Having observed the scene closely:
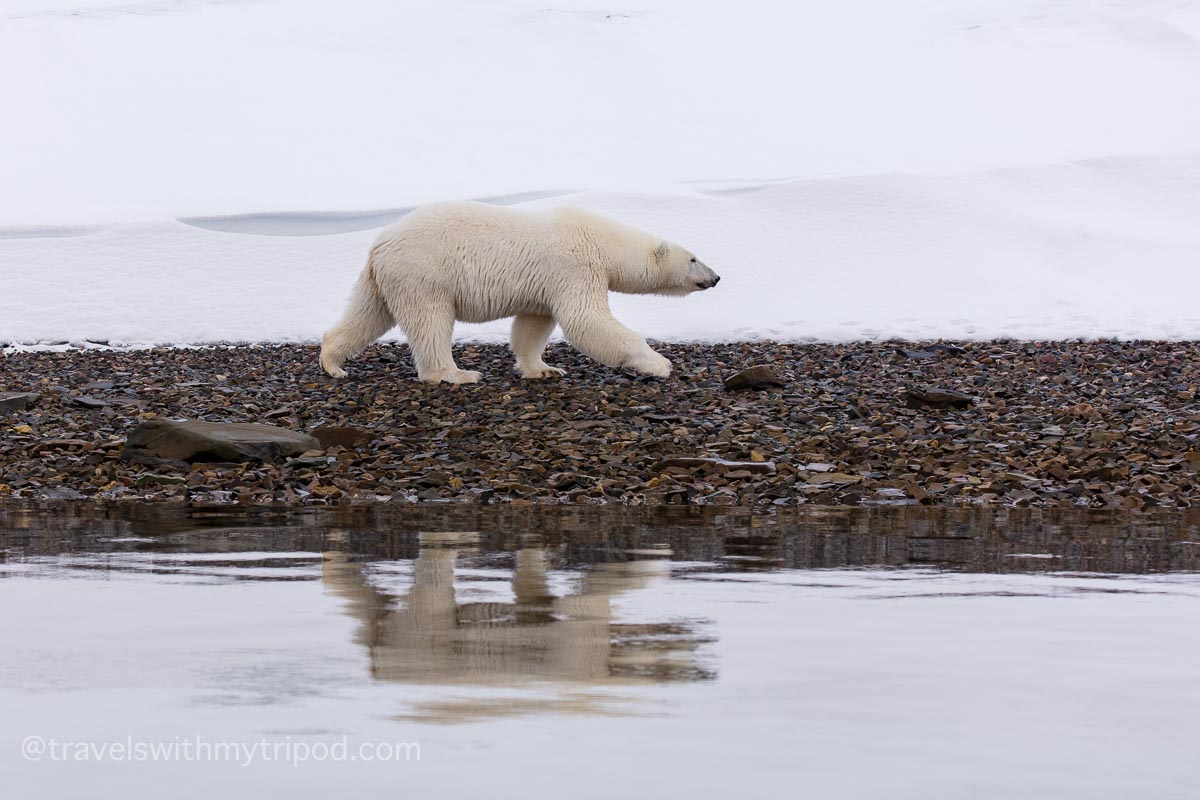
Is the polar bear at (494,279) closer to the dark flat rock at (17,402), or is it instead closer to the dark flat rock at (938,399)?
the dark flat rock at (938,399)

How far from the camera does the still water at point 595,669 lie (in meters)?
2.33

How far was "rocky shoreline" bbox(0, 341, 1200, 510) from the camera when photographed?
7996 millimetres

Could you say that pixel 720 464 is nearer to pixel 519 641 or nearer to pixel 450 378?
pixel 450 378

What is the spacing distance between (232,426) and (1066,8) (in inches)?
1384

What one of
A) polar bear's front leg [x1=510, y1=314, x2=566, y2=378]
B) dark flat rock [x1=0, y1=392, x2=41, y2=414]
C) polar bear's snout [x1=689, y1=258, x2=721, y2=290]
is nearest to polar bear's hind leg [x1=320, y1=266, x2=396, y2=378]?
polar bear's front leg [x1=510, y1=314, x2=566, y2=378]

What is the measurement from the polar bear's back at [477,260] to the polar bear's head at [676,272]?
0.83 m

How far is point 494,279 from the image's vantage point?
1241cm

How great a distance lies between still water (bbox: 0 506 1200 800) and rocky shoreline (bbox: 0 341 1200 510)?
A: 2.29 metres

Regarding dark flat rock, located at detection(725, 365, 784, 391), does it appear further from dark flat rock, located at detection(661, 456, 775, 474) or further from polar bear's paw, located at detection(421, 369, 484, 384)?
dark flat rock, located at detection(661, 456, 775, 474)

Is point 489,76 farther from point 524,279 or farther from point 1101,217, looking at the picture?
point 524,279

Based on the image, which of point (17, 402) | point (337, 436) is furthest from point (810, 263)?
point (337, 436)

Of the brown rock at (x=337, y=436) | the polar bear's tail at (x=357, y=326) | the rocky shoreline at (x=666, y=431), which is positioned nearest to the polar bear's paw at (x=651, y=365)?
the rocky shoreline at (x=666, y=431)

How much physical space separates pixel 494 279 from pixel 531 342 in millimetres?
754

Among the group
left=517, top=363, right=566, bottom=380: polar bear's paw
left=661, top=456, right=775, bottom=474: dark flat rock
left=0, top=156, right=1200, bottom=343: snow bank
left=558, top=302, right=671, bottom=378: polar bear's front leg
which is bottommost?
left=661, top=456, right=775, bottom=474: dark flat rock
